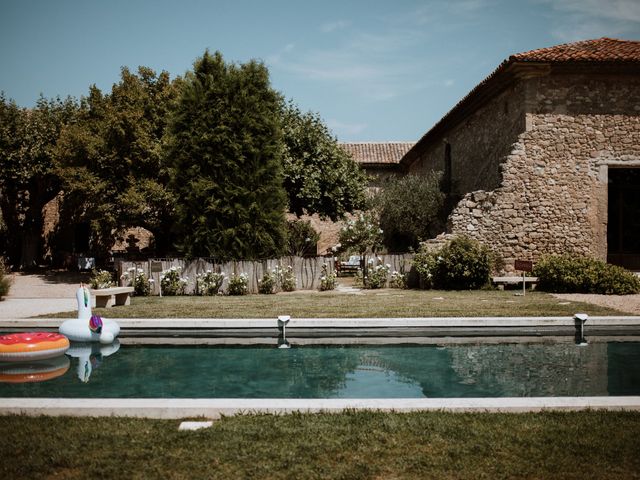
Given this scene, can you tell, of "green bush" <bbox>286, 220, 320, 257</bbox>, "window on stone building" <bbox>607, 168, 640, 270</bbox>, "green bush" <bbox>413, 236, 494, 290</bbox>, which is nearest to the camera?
"green bush" <bbox>413, 236, 494, 290</bbox>

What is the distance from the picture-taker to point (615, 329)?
8.92 meters

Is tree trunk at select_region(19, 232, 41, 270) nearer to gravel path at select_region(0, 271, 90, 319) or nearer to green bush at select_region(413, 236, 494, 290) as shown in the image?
gravel path at select_region(0, 271, 90, 319)

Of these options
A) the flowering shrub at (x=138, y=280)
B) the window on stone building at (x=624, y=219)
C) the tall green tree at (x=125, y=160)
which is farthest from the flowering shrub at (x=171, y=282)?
the window on stone building at (x=624, y=219)

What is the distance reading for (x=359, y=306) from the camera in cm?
1120

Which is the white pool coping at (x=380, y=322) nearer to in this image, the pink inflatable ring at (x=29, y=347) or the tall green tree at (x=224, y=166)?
the pink inflatable ring at (x=29, y=347)

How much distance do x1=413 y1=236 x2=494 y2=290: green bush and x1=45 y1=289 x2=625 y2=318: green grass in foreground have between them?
3.93ft

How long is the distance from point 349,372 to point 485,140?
594 inches

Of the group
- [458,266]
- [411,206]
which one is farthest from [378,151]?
[458,266]

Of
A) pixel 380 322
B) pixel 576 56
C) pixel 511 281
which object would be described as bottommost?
pixel 380 322

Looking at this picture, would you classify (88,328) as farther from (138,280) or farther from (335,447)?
(138,280)

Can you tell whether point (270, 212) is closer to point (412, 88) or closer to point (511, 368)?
point (412, 88)

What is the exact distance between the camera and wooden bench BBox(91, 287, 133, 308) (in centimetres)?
1145

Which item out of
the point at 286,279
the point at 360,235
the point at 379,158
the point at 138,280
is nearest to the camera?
the point at 138,280

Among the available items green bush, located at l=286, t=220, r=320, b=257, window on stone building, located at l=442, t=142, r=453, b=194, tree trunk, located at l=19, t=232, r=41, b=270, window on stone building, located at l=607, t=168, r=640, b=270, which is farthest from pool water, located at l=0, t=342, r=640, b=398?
tree trunk, located at l=19, t=232, r=41, b=270
